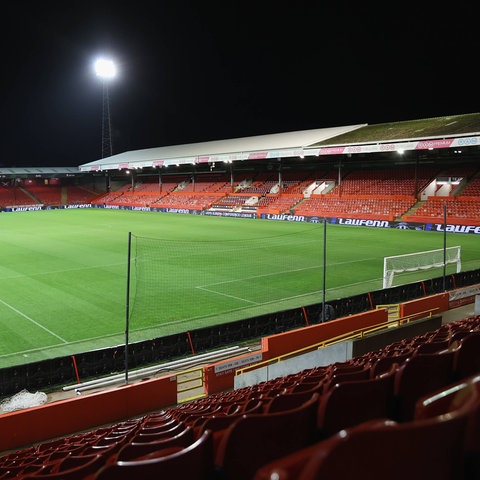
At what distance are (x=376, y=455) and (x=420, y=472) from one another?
16cm

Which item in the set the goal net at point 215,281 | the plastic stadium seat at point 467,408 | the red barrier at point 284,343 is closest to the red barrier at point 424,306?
the red barrier at point 284,343

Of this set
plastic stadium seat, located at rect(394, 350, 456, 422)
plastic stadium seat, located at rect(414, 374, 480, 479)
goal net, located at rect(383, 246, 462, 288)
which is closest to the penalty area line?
goal net, located at rect(383, 246, 462, 288)

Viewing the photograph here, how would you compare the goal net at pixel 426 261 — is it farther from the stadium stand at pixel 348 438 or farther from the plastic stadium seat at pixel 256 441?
the plastic stadium seat at pixel 256 441

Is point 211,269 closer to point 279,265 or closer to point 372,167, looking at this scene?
point 279,265

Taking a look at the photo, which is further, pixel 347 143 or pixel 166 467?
pixel 347 143

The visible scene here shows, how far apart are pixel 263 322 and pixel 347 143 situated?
30891mm

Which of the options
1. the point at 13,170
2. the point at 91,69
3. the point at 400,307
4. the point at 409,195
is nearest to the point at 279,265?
the point at 400,307

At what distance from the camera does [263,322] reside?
43.0 ft

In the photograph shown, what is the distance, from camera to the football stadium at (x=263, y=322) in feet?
6.19

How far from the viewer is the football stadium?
189cm

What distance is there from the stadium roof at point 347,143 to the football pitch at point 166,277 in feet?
22.4

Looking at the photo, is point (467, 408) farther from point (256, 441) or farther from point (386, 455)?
point (256, 441)

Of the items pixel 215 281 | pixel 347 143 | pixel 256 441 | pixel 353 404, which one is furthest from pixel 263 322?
pixel 347 143

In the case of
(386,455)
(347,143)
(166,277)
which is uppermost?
(347,143)
